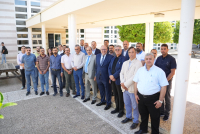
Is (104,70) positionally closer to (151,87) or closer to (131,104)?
(131,104)

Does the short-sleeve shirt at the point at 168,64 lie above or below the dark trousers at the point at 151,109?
above

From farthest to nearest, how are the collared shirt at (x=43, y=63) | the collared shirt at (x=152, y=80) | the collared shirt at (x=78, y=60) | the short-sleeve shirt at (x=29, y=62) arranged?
1. the short-sleeve shirt at (x=29, y=62)
2. the collared shirt at (x=43, y=63)
3. the collared shirt at (x=78, y=60)
4. the collared shirt at (x=152, y=80)

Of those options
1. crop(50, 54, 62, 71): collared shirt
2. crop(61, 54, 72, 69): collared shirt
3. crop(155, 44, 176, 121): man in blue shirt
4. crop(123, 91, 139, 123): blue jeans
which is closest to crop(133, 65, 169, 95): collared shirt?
crop(123, 91, 139, 123): blue jeans

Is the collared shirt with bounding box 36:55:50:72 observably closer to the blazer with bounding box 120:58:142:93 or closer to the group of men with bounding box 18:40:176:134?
the group of men with bounding box 18:40:176:134

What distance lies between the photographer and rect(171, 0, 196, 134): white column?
2.74 meters

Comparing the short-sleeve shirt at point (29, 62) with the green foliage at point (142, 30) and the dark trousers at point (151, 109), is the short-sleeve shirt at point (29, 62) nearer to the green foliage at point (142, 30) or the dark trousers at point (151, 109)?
the dark trousers at point (151, 109)

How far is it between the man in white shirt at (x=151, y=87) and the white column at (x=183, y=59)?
286 millimetres

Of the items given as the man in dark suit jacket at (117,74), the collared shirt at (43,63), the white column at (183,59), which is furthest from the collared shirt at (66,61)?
the white column at (183,59)

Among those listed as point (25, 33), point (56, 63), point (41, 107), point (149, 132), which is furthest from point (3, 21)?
point (149, 132)

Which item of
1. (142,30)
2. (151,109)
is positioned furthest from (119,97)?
(142,30)

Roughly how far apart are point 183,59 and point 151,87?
2.63 feet

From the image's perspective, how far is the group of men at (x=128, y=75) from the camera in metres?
3.15

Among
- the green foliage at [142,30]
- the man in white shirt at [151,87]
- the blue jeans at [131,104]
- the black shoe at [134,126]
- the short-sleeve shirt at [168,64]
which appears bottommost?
the black shoe at [134,126]

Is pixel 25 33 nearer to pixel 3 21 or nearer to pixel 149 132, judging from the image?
pixel 3 21
